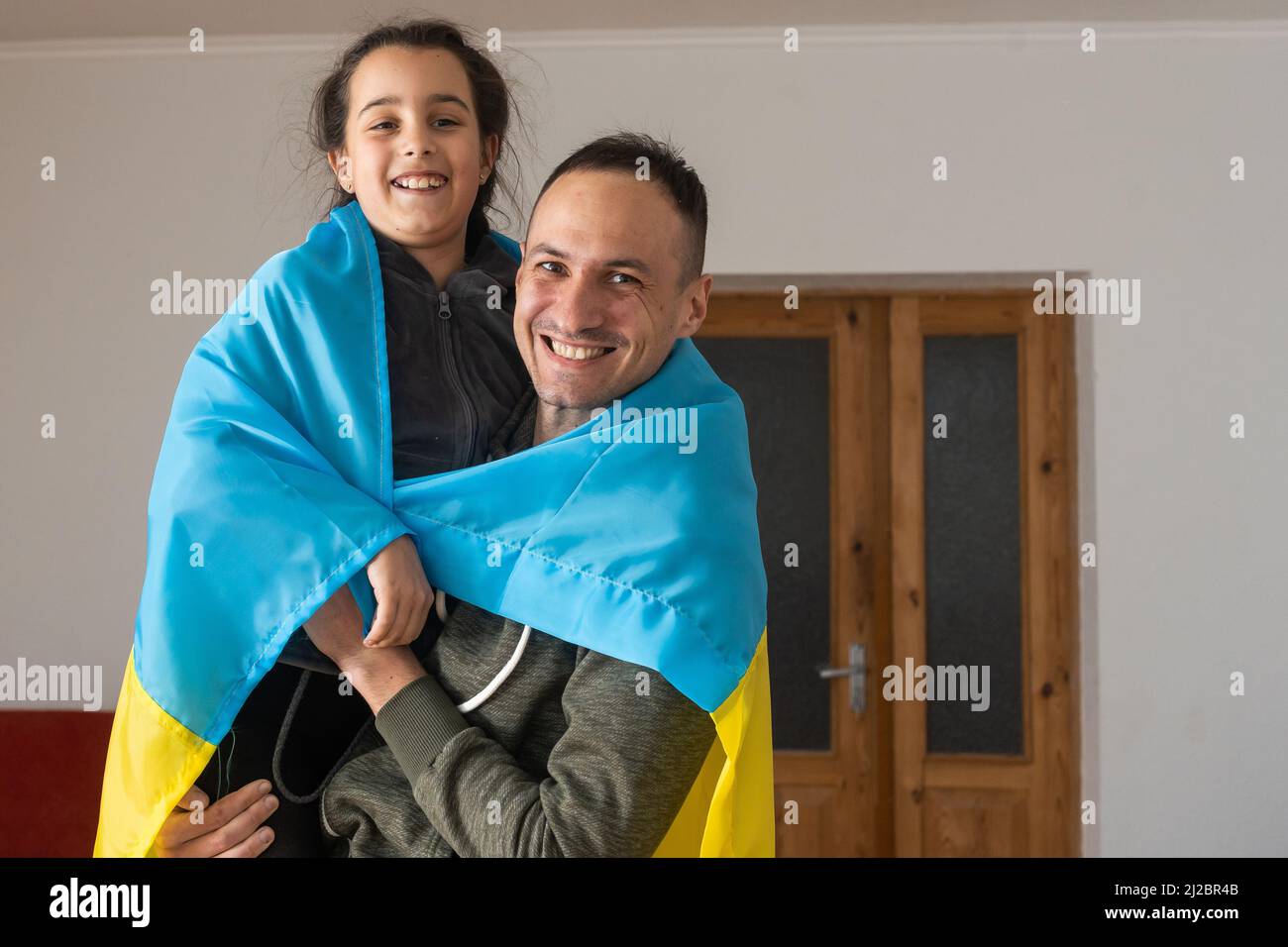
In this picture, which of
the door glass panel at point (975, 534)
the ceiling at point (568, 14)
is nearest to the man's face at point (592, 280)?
the ceiling at point (568, 14)

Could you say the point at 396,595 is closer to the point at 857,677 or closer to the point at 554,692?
the point at 554,692

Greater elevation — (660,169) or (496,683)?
(660,169)

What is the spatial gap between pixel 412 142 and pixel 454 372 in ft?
0.61

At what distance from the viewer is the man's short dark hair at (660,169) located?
0.91 m

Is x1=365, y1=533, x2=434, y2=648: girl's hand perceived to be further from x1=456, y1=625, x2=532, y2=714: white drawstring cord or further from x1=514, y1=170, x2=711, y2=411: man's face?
x1=514, y1=170, x2=711, y2=411: man's face

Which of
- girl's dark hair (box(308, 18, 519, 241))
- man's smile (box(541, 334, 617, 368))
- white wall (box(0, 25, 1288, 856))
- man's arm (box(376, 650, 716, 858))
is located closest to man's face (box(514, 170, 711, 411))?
man's smile (box(541, 334, 617, 368))

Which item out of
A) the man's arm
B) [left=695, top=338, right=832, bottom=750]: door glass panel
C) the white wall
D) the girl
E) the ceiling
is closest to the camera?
the man's arm

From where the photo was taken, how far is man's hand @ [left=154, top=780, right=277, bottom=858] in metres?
0.90

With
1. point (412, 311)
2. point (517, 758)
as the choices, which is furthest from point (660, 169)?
point (517, 758)

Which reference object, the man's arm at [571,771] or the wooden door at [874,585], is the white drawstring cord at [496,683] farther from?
the wooden door at [874,585]

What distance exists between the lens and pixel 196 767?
874 millimetres

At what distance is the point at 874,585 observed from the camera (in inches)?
101
